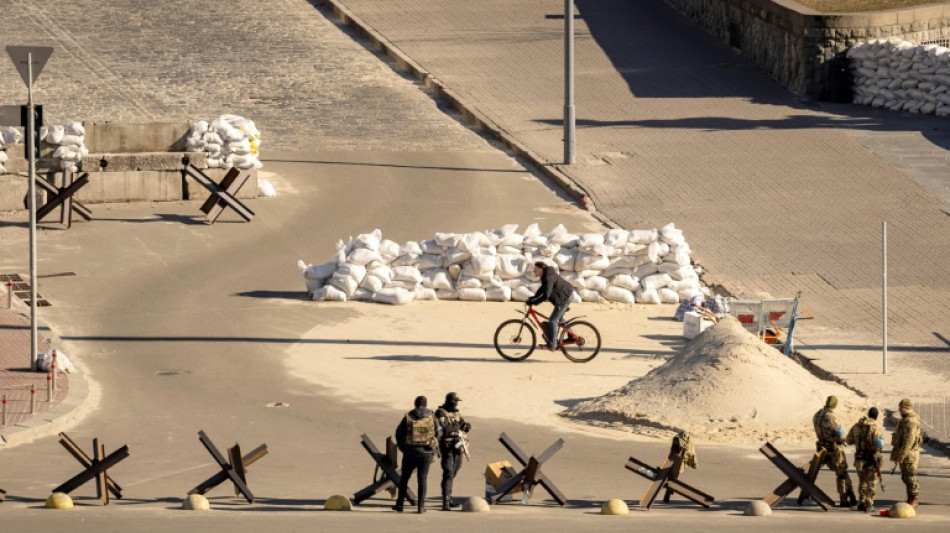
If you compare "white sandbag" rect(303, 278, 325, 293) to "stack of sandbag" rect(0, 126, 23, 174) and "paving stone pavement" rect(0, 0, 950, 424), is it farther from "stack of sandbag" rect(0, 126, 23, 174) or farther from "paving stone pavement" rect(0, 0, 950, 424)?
"stack of sandbag" rect(0, 126, 23, 174)

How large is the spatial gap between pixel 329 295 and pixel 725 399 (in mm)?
7537

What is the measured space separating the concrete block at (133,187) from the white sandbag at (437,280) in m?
6.64

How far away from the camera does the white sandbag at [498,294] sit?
2825 cm

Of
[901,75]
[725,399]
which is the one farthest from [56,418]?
[901,75]

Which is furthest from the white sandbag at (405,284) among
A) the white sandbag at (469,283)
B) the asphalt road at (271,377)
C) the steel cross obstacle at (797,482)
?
the steel cross obstacle at (797,482)

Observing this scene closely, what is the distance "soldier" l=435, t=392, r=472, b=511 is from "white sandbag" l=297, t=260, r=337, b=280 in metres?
9.51

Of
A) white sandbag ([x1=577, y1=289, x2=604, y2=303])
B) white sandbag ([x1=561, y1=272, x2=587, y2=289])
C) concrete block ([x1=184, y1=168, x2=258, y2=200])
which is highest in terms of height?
concrete block ([x1=184, y1=168, x2=258, y2=200])

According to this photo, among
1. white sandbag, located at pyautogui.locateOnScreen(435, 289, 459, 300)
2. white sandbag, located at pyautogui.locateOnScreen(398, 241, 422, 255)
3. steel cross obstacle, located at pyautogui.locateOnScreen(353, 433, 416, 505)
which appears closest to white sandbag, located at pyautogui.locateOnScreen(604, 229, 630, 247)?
white sandbag, located at pyautogui.locateOnScreen(435, 289, 459, 300)

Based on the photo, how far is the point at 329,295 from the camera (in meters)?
28.1

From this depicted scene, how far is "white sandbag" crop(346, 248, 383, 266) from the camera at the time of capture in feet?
92.7

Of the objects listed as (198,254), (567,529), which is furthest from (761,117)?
(567,529)

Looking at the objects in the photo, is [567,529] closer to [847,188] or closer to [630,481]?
[630,481]

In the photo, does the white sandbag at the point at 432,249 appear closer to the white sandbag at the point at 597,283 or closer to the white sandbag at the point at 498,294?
the white sandbag at the point at 498,294

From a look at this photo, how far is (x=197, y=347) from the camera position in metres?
25.8
